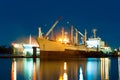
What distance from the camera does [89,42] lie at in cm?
14300

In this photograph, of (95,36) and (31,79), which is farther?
(95,36)

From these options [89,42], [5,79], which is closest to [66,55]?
[89,42]

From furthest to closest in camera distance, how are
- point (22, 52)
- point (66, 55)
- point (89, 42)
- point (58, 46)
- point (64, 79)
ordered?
point (89, 42) < point (22, 52) < point (58, 46) < point (66, 55) < point (64, 79)

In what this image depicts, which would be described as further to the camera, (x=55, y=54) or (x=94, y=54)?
(x=94, y=54)

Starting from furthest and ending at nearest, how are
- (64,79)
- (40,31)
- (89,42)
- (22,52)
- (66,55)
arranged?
(89,42) → (22,52) → (40,31) → (66,55) → (64,79)

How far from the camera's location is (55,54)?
291ft

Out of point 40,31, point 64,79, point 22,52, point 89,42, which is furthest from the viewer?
point 89,42

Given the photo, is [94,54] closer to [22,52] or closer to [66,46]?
[66,46]

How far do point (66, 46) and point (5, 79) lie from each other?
247 ft

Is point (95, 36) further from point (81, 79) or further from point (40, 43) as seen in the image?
point (81, 79)

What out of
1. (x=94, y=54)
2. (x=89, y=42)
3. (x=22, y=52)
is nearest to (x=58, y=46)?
(x=94, y=54)

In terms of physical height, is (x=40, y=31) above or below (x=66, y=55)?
above

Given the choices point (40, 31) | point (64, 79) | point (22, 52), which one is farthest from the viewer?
point (22, 52)

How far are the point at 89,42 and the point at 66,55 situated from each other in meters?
56.3
